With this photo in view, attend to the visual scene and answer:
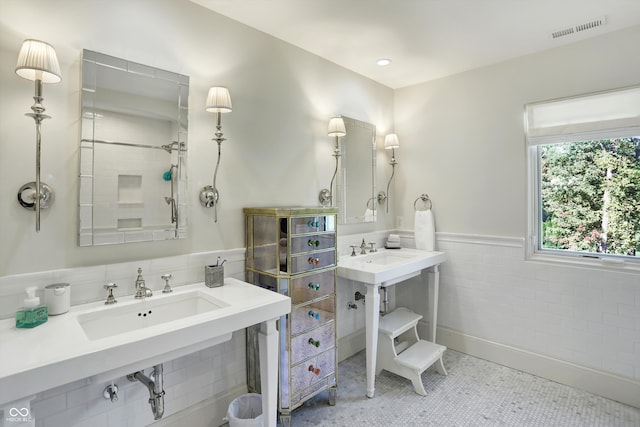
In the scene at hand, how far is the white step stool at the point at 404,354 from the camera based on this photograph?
2436 mm

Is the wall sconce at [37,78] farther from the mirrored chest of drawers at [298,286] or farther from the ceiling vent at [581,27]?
the ceiling vent at [581,27]

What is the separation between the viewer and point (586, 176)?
101 inches

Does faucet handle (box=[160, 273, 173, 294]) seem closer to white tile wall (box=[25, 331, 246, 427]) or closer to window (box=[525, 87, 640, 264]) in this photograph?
white tile wall (box=[25, 331, 246, 427])

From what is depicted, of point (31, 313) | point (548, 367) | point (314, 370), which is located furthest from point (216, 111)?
point (548, 367)

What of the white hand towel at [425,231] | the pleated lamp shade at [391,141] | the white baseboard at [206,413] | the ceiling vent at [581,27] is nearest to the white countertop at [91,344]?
the white baseboard at [206,413]

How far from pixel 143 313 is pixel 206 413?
803 millimetres

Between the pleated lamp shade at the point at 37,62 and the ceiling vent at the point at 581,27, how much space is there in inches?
116

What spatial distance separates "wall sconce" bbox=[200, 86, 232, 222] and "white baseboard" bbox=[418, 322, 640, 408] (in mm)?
2362

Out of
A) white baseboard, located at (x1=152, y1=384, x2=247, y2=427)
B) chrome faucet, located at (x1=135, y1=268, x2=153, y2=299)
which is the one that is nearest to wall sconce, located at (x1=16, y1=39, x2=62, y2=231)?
chrome faucet, located at (x1=135, y1=268, x2=153, y2=299)

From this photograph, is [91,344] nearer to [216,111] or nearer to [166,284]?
[166,284]

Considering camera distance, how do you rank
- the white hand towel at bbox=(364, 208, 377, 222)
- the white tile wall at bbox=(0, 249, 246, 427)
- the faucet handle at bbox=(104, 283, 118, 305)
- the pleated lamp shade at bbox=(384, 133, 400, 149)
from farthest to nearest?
the pleated lamp shade at bbox=(384, 133, 400, 149)
the white hand towel at bbox=(364, 208, 377, 222)
the faucet handle at bbox=(104, 283, 118, 305)
the white tile wall at bbox=(0, 249, 246, 427)

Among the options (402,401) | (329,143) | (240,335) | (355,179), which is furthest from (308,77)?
(402,401)

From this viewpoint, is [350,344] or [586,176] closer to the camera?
[586,176]

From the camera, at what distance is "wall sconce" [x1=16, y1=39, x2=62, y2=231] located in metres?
1.32
